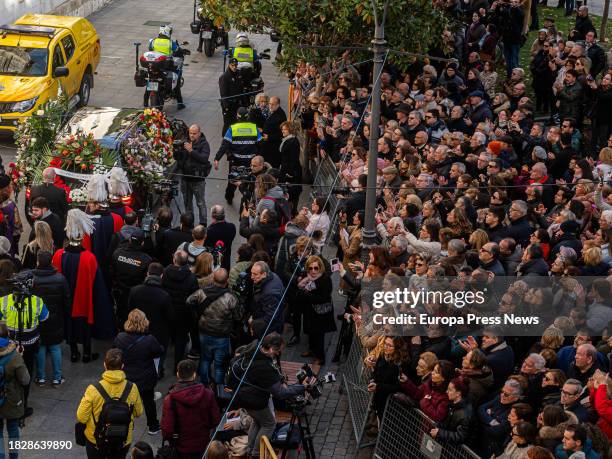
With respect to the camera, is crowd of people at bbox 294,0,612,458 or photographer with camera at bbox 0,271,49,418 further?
photographer with camera at bbox 0,271,49,418

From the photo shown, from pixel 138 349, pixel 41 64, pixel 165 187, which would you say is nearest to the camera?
pixel 138 349

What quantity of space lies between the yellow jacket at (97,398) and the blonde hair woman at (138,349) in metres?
0.88

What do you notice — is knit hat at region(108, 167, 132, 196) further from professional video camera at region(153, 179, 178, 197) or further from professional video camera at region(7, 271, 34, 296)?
professional video camera at region(7, 271, 34, 296)

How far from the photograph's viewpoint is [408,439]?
36.6ft

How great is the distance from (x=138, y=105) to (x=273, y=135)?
5.53 meters

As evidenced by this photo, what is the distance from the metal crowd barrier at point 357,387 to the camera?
12.1 meters

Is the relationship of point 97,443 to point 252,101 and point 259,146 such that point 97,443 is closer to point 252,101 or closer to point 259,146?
point 259,146

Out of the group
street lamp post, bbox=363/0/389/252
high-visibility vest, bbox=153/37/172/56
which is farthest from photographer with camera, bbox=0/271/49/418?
high-visibility vest, bbox=153/37/172/56

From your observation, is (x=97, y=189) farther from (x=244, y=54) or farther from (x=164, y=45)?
(x=164, y=45)

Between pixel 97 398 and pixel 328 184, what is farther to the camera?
pixel 328 184

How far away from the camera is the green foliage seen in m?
18.0

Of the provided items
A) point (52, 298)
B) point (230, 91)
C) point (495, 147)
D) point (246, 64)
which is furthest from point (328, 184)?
point (52, 298)

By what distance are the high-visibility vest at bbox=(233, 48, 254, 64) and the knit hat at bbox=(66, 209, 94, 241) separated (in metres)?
8.65

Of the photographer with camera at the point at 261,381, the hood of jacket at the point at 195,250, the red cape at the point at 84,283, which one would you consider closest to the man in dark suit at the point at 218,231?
the hood of jacket at the point at 195,250
